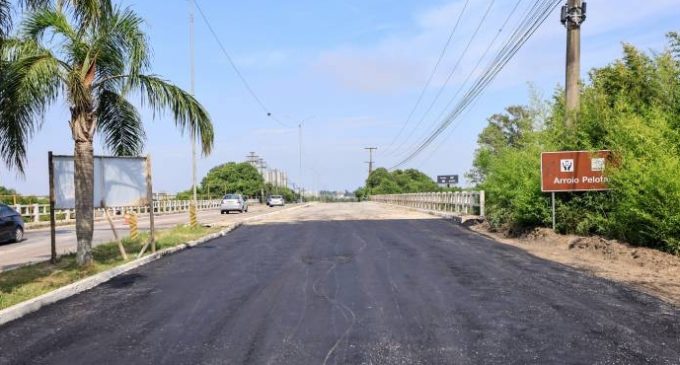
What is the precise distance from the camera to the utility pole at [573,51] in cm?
1797

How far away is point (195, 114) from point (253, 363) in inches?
342

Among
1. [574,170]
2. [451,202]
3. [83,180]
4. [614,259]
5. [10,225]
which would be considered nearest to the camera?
[83,180]

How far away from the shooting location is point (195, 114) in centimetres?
1348

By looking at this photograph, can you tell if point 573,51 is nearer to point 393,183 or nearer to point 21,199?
A: point 21,199

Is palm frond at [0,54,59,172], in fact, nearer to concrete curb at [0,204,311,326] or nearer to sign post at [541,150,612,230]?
concrete curb at [0,204,311,326]

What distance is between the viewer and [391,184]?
4803 inches

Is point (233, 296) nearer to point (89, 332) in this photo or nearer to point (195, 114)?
point (89, 332)

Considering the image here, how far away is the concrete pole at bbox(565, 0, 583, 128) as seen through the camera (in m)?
17.9

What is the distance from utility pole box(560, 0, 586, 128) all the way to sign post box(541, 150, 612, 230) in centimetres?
164

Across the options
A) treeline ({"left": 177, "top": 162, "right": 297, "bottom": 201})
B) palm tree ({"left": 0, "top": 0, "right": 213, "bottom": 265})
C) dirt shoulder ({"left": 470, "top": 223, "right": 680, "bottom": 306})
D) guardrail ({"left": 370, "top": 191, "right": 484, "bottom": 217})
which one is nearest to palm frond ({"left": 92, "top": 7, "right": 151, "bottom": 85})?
palm tree ({"left": 0, "top": 0, "right": 213, "bottom": 265})

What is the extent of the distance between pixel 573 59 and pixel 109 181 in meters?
13.3

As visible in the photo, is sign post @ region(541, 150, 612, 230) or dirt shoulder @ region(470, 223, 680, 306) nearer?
dirt shoulder @ region(470, 223, 680, 306)

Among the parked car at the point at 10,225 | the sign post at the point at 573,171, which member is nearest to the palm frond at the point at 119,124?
the parked car at the point at 10,225

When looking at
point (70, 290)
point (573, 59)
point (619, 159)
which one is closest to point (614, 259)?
point (619, 159)
